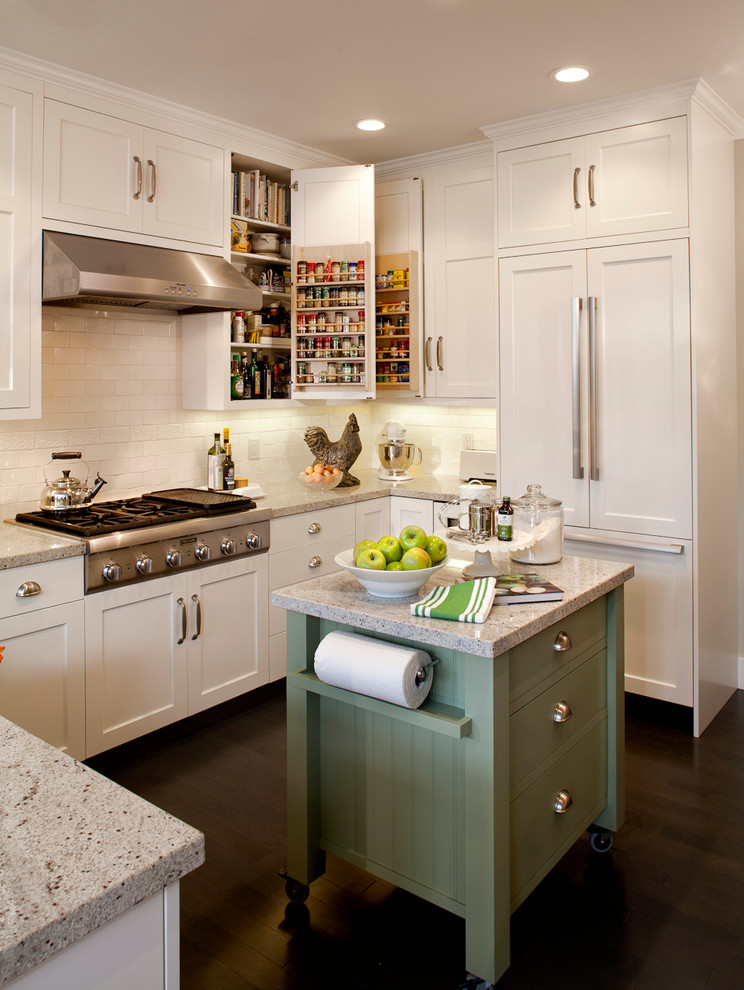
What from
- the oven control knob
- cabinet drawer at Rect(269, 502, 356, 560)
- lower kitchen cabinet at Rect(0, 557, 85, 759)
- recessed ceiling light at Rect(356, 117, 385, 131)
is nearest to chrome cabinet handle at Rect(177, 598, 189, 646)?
the oven control knob

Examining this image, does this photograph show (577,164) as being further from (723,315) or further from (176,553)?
(176,553)

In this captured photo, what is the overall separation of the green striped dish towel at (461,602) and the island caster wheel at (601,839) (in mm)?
1003

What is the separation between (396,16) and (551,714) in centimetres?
234

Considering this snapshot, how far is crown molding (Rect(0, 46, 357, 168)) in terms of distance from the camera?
9.71ft

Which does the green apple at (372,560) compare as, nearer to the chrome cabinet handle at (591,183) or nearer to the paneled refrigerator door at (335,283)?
the paneled refrigerator door at (335,283)

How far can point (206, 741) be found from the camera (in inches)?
131

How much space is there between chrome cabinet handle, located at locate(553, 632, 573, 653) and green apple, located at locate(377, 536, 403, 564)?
0.49m

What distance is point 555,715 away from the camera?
2.12 metres

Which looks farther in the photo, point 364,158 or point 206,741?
point 364,158

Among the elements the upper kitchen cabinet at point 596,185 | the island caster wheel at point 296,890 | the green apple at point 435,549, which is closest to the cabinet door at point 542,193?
the upper kitchen cabinet at point 596,185

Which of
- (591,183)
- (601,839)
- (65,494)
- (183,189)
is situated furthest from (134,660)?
(591,183)

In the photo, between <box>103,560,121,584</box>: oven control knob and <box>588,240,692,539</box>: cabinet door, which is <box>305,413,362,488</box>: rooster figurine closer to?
<box>588,240,692,539</box>: cabinet door

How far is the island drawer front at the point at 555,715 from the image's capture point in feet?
6.41

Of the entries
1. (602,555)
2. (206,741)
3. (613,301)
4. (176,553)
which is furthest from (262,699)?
(613,301)
